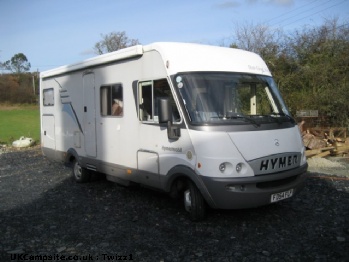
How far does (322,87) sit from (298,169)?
9238mm

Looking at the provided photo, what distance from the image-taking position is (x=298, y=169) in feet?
18.3

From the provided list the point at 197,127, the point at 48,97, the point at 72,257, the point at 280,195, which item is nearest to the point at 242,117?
the point at 197,127

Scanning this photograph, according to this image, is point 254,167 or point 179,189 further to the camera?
point 179,189

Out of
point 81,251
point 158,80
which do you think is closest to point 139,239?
point 81,251

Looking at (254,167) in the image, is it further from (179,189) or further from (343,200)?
(343,200)

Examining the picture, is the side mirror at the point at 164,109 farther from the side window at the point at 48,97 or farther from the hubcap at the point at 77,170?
the side window at the point at 48,97

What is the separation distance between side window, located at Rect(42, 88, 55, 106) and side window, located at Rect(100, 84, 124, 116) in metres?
2.77

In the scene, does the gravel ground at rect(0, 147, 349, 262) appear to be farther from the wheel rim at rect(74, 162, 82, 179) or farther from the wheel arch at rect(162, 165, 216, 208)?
the wheel rim at rect(74, 162, 82, 179)

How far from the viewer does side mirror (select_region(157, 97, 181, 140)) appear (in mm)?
5332

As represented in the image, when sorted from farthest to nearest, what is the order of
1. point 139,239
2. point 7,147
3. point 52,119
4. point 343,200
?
point 7,147, point 52,119, point 343,200, point 139,239

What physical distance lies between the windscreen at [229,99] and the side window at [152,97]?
25cm

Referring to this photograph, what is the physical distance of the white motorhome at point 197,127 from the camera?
5047 millimetres

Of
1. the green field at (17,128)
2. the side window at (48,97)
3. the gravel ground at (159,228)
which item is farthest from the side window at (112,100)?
the green field at (17,128)

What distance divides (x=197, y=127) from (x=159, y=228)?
1.61 m
